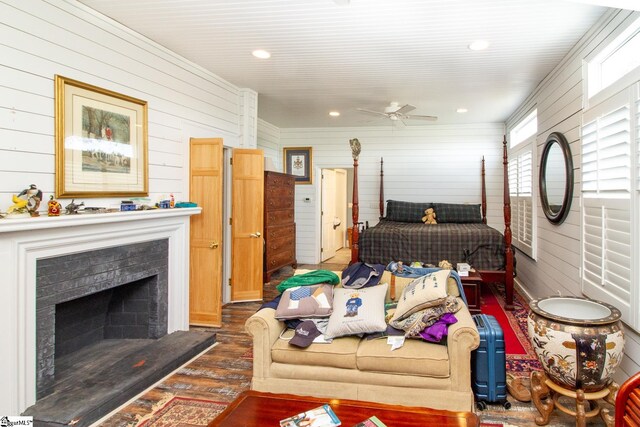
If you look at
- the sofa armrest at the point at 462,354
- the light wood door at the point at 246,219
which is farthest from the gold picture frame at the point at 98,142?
the sofa armrest at the point at 462,354

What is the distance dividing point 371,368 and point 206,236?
7.68 feet

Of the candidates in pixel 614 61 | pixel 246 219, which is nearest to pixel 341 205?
pixel 246 219

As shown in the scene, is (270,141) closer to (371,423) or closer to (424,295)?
(424,295)

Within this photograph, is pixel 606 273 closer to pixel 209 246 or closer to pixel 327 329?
pixel 327 329

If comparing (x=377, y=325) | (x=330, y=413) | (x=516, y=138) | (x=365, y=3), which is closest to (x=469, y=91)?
(x=516, y=138)

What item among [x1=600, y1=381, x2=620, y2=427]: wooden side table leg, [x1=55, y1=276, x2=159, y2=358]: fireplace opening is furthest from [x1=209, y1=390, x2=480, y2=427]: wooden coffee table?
[x1=55, y1=276, x2=159, y2=358]: fireplace opening

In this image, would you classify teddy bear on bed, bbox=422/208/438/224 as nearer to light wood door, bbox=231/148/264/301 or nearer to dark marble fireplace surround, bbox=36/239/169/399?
light wood door, bbox=231/148/264/301

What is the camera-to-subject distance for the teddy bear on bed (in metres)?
6.39

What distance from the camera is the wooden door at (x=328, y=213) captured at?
7770mm

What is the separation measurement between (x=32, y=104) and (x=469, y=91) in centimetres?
458

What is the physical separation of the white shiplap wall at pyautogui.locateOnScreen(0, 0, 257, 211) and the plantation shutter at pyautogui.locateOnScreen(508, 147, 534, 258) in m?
4.05

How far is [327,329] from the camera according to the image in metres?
2.53

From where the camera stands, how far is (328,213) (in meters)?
8.12

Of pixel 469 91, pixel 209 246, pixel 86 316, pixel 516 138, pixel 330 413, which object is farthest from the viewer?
pixel 516 138
